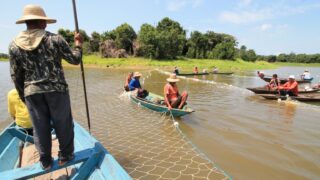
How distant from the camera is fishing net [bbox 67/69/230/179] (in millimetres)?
5422

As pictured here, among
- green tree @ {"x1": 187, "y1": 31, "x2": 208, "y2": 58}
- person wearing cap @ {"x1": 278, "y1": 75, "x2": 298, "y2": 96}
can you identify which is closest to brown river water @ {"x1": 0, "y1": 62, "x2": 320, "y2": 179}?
person wearing cap @ {"x1": 278, "y1": 75, "x2": 298, "y2": 96}

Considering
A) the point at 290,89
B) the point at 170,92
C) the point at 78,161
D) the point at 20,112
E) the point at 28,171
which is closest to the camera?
the point at 28,171

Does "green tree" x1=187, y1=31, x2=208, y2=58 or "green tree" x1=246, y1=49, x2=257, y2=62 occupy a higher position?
"green tree" x1=187, y1=31, x2=208, y2=58

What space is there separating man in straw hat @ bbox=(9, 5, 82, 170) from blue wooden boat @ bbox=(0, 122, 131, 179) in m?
0.27

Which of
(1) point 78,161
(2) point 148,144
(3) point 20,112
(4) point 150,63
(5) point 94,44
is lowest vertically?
(4) point 150,63

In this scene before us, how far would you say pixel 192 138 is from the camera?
767 cm

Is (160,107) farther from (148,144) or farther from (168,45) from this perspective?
(168,45)

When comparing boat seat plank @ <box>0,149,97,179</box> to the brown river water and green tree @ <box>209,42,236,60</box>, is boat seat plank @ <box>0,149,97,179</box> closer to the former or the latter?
the brown river water

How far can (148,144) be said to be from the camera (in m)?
6.99

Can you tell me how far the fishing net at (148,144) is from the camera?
213 inches

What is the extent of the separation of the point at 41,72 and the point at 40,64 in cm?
9

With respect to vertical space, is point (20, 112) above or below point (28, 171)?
above

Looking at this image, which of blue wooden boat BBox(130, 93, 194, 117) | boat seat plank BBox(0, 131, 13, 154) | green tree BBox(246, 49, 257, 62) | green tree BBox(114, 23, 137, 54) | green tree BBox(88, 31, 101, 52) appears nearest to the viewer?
boat seat plank BBox(0, 131, 13, 154)

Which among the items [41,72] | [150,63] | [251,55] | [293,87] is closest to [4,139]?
[41,72]
